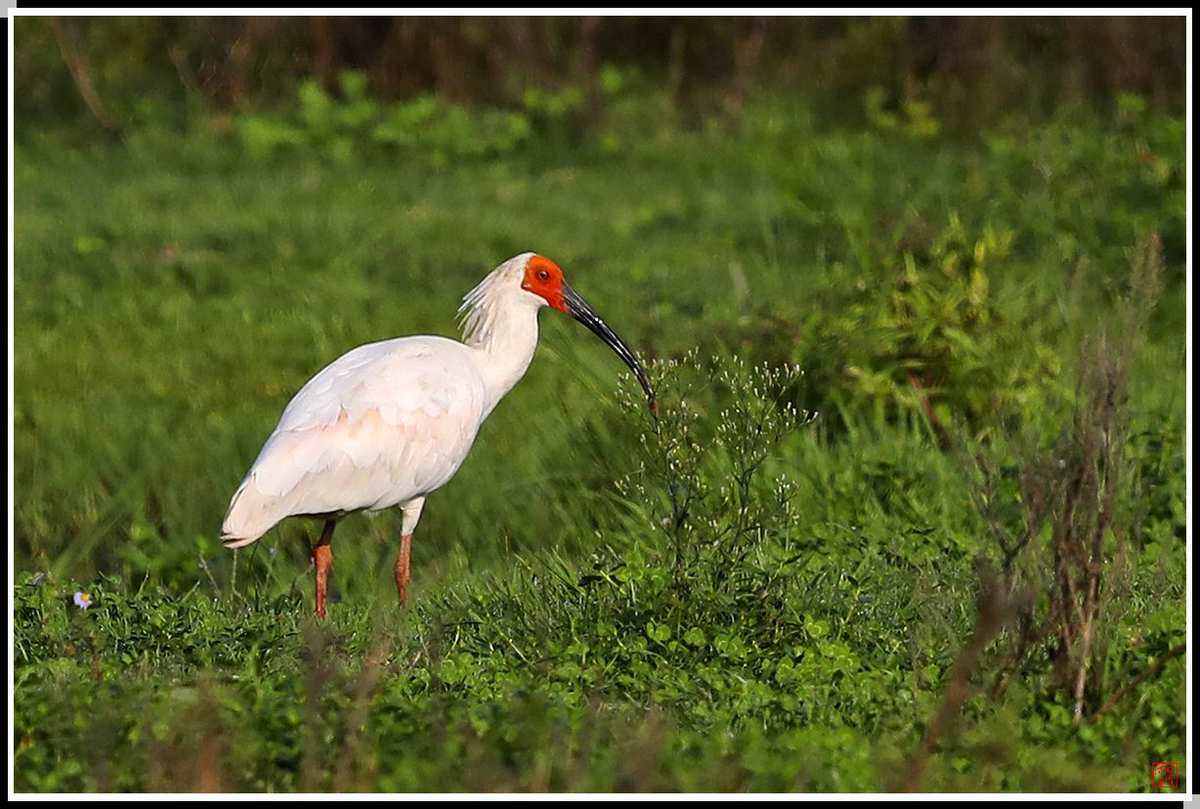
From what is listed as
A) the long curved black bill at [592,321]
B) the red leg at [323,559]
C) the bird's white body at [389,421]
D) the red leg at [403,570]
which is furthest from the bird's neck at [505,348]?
the red leg at [323,559]

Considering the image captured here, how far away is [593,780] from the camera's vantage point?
4.54 meters

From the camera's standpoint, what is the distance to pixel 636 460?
677cm

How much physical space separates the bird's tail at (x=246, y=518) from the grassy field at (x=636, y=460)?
21cm

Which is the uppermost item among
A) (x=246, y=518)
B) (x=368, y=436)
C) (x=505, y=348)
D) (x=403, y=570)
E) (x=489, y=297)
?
(x=489, y=297)

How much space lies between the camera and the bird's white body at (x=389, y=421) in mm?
6164

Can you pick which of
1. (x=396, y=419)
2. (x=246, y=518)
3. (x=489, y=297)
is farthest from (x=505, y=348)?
(x=246, y=518)

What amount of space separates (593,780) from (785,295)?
177 inches

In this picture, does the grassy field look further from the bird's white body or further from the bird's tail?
the bird's white body

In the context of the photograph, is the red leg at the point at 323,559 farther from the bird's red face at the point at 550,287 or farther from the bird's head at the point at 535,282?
the bird's red face at the point at 550,287

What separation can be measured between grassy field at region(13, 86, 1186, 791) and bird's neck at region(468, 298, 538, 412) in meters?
0.50

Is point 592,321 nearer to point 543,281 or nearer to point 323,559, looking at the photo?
point 543,281

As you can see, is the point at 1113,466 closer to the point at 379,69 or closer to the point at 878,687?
the point at 878,687

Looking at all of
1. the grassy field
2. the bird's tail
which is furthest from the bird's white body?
the grassy field

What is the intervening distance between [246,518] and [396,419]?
573mm
